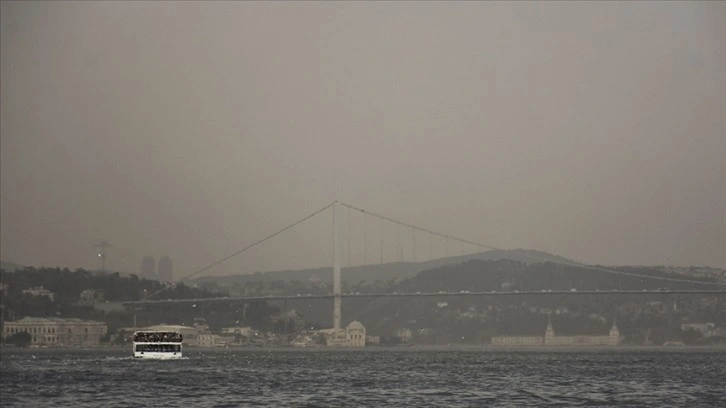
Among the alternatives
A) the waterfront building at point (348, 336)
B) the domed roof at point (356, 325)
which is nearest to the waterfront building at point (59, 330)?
the waterfront building at point (348, 336)

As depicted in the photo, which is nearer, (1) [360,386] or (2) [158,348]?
(1) [360,386]

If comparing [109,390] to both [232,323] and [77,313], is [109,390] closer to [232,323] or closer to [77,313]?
[77,313]

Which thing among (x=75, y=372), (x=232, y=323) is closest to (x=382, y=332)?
(x=232, y=323)

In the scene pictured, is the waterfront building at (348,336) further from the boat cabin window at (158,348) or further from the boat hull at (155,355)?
the boat hull at (155,355)

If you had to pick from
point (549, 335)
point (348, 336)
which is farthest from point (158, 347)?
point (549, 335)

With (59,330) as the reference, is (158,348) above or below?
below

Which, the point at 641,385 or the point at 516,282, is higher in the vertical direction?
the point at 516,282

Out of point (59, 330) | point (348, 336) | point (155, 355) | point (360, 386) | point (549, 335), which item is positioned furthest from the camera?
point (549, 335)

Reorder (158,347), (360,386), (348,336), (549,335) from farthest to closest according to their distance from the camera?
1. (549,335)
2. (348,336)
3. (158,347)
4. (360,386)

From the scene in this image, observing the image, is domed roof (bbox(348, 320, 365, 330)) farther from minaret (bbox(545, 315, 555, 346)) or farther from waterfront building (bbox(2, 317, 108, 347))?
waterfront building (bbox(2, 317, 108, 347))

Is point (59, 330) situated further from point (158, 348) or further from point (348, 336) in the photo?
point (158, 348)
